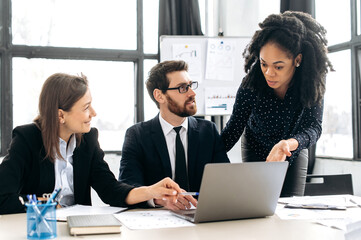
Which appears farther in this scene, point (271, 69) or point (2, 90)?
point (2, 90)

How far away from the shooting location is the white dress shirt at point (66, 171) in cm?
183

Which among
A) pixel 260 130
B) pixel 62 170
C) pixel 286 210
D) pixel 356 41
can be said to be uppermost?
pixel 356 41

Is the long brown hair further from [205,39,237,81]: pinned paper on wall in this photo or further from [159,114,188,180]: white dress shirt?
[205,39,237,81]: pinned paper on wall

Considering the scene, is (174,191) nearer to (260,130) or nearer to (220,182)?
(220,182)

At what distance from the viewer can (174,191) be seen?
1.50m

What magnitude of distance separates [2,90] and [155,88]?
207cm

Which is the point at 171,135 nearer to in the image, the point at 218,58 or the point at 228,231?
the point at 228,231

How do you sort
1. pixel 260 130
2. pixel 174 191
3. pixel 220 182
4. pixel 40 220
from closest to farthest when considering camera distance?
1. pixel 40 220
2. pixel 220 182
3. pixel 174 191
4. pixel 260 130

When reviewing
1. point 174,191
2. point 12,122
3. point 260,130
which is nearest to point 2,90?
point 12,122

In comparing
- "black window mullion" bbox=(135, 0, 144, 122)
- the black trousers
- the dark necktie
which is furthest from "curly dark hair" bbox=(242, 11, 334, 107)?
"black window mullion" bbox=(135, 0, 144, 122)

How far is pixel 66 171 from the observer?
1864 mm

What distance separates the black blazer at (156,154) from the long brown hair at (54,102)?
0.99 feet

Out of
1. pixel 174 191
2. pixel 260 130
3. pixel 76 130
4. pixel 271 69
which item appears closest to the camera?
pixel 174 191

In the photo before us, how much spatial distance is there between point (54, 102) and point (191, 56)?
7.09ft
